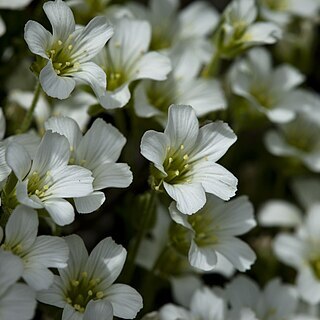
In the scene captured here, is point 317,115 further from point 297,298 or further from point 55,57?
point 55,57

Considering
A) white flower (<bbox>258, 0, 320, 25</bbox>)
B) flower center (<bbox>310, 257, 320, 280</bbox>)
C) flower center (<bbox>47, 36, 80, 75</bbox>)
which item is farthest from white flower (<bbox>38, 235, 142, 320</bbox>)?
white flower (<bbox>258, 0, 320, 25</bbox>)

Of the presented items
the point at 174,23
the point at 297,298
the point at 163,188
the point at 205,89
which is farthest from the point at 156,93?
the point at 297,298

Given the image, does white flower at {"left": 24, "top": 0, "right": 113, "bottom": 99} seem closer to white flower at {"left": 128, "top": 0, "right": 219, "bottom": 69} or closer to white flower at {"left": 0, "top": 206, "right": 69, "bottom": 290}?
white flower at {"left": 0, "top": 206, "right": 69, "bottom": 290}

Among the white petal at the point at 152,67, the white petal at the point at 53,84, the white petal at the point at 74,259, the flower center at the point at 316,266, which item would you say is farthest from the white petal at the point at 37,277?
the flower center at the point at 316,266

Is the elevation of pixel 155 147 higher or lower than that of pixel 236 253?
higher

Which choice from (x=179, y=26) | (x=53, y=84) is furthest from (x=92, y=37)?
(x=179, y=26)

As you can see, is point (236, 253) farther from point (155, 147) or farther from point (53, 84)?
point (53, 84)
